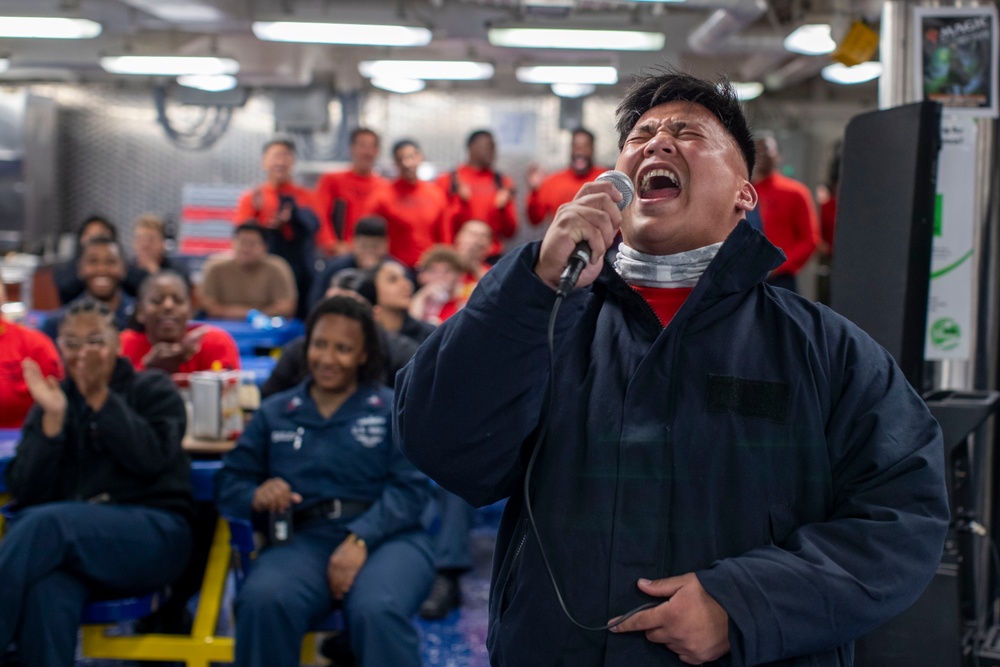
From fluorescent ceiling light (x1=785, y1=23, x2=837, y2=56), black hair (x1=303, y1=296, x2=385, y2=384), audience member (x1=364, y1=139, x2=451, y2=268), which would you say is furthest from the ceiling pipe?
black hair (x1=303, y1=296, x2=385, y2=384)

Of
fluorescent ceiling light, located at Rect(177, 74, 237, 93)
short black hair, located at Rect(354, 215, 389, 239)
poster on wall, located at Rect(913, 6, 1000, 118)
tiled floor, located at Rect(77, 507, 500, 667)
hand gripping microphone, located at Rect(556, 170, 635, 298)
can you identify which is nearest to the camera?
hand gripping microphone, located at Rect(556, 170, 635, 298)

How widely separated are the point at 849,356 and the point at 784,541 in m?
0.29

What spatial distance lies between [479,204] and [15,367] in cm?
499

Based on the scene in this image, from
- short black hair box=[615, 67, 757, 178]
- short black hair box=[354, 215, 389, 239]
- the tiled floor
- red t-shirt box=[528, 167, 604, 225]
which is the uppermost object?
red t-shirt box=[528, 167, 604, 225]

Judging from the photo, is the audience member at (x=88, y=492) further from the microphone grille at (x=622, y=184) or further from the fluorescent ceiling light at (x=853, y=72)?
the fluorescent ceiling light at (x=853, y=72)

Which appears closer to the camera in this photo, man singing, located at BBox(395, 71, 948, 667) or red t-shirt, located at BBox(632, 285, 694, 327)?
man singing, located at BBox(395, 71, 948, 667)

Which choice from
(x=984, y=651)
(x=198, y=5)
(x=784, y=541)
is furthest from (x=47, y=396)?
(x=198, y=5)

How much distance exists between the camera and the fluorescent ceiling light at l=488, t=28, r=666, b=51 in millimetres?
8625

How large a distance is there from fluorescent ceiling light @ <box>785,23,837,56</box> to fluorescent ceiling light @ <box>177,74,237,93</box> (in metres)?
5.75

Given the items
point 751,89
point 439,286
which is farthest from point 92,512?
point 751,89

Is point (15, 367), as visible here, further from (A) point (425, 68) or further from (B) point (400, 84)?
(B) point (400, 84)

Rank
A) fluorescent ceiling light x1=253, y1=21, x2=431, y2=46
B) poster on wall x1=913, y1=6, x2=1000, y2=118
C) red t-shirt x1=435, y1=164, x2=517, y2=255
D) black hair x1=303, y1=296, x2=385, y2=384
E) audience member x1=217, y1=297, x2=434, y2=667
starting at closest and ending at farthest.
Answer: audience member x1=217, y1=297, x2=434, y2=667, poster on wall x1=913, y1=6, x2=1000, y2=118, black hair x1=303, y1=296, x2=385, y2=384, fluorescent ceiling light x1=253, y1=21, x2=431, y2=46, red t-shirt x1=435, y1=164, x2=517, y2=255

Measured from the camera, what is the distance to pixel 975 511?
3.36 meters

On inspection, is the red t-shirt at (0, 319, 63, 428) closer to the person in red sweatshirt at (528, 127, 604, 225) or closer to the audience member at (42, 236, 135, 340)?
the audience member at (42, 236, 135, 340)
